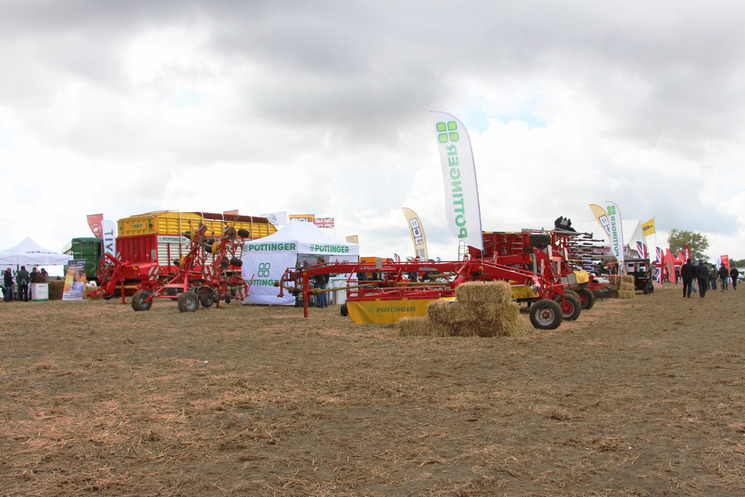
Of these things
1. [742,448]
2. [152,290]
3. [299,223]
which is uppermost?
[299,223]

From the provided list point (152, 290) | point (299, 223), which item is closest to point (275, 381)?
point (152, 290)

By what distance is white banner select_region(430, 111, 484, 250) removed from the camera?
38.5 feet

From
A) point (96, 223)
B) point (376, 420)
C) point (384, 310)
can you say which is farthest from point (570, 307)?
point (96, 223)

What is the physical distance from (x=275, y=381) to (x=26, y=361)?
13.0 ft

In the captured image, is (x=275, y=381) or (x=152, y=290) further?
(x=152, y=290)

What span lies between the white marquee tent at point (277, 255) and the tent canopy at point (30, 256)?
1251 cm

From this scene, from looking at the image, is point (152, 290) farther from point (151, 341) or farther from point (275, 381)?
point (275, 381)

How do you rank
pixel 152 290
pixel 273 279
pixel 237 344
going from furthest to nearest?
pixel 273 279, pixel 152 290, pixel 237 344

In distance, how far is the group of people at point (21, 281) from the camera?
25422mm

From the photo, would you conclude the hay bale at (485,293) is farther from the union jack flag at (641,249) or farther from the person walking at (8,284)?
the union jack flag at (641,249)

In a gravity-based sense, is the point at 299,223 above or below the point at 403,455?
above

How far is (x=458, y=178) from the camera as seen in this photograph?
11836 mm

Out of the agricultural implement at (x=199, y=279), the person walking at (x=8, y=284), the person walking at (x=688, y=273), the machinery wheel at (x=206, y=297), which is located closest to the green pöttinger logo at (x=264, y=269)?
the agricultural implement at (x=199, y=279)

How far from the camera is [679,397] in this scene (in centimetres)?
511
